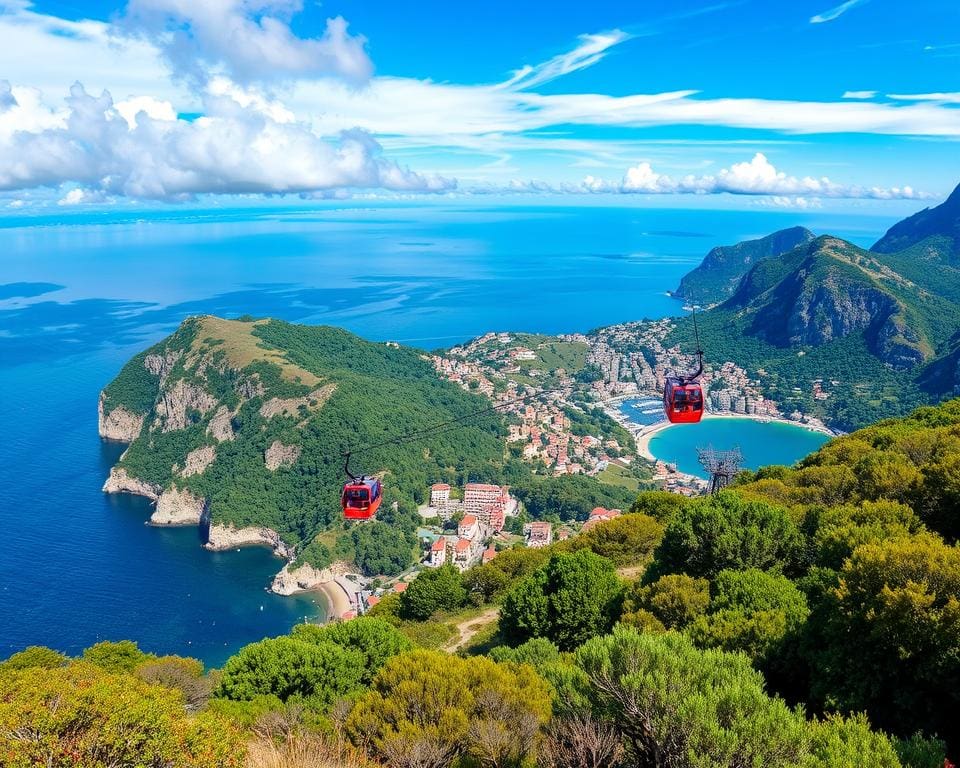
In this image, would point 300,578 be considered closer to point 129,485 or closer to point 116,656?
point 129,485

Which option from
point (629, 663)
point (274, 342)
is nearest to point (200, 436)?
point (274, 342)

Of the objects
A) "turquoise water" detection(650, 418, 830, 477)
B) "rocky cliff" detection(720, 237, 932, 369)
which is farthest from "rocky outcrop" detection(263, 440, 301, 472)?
"rocky cliff" detection(720, 237, 932, 369)

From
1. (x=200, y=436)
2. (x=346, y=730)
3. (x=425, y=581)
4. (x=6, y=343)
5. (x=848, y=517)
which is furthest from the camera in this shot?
(x=6, y=343)

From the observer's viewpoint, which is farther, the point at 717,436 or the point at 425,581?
the point at 717,436

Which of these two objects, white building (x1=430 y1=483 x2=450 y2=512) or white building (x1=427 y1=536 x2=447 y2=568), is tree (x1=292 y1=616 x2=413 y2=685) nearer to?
white building (x1=427 y1=536 x2=447 y2=568)

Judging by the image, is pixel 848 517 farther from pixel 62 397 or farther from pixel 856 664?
pixel 62 397

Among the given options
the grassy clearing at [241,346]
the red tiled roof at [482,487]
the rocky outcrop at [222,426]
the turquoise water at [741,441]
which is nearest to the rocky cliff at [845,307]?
the turquoise water at [741,441]

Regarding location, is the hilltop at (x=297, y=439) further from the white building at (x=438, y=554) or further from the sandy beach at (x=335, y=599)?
the white building at (x=438, y=554)
